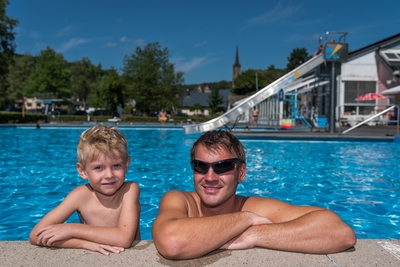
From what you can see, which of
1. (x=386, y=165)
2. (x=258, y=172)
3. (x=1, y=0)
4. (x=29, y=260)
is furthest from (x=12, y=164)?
(x=1, y=0)

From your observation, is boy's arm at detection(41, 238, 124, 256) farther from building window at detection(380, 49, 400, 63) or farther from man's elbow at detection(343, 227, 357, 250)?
building window at detection(380, 49, 400, 63)

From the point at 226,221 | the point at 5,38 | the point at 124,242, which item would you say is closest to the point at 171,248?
the point at 226,221

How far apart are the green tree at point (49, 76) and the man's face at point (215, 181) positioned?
54277mm

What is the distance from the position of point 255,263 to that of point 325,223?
559 millimetres

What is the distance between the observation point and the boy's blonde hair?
98.0 inches

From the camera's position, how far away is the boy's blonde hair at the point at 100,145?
98.0 inches

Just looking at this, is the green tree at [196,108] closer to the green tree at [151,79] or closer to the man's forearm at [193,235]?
the green tree at [151,79]

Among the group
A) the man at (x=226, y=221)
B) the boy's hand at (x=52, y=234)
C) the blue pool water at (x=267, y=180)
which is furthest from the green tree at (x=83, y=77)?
the man at (x=226, y=221)

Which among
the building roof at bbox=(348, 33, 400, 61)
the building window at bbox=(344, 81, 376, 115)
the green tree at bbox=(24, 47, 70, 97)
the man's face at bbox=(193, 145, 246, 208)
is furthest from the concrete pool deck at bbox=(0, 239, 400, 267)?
the green tree at bbox=(24, 47, 70, 97)

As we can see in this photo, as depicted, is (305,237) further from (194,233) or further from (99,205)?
(99,205)

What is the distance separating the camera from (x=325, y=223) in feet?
6.96

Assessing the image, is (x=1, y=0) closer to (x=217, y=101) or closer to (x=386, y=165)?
(x=386, y=165)

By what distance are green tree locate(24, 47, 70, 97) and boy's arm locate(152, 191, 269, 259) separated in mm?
→ 54515

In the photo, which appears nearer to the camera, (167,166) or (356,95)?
(167,166)
